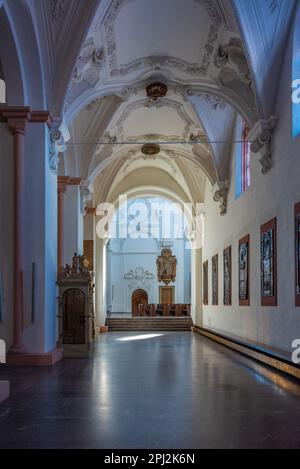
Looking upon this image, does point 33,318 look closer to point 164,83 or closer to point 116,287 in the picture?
point 164,83

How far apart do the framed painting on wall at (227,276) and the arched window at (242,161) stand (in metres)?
2.11

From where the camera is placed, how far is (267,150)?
35.9 feet

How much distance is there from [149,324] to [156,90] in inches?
543

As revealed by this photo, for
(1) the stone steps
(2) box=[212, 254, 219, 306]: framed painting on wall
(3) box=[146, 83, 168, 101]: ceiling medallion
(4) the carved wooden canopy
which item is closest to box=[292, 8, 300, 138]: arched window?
(3) box=[146, 83, 168, 101]: ceiling medallion

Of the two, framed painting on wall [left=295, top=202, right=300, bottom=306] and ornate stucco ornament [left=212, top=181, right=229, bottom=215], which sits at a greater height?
ornate stucco ornament [left=212, top=181, right=229, bottom=215]

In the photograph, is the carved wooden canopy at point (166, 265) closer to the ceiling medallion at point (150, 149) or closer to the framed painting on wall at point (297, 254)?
the ceiling medallion at point (150, 149)

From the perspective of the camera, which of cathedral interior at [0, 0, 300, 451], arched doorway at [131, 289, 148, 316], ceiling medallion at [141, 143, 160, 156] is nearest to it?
cathedral interior at [0, 0, 300, 451]

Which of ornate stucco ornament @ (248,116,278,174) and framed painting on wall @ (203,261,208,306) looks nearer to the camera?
ornate stucco ornament @ (248,116,278,174)

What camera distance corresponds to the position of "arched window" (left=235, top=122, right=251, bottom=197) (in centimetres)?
1386

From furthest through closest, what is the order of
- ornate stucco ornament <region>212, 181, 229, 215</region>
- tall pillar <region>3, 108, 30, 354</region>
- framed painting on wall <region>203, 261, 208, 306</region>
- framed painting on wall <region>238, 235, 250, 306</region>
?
framed painting on wall <region>203, 261, 208, 306</region> < ornate stucco ornament <region>212, 181, 229, 215</region> < framed painting on wall <region>238, 235, 250, 306</region> < tall pillar <region>3, 108, 30, 354</region>

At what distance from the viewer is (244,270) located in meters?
13.4

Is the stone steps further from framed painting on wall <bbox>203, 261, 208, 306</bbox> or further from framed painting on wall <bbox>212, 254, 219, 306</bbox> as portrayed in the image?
framed painting on wall <bbox>212, 254, 219, 306</bbox>

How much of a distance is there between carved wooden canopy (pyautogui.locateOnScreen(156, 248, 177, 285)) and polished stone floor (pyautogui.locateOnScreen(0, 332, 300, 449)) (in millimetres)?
25468

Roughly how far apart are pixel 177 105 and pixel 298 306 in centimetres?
834
